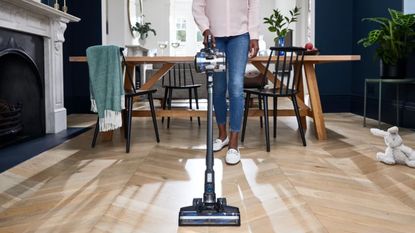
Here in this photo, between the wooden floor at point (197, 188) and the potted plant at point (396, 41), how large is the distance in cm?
104

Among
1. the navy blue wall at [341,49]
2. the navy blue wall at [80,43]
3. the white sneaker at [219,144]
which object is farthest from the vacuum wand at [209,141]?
the navy blue wall at [80,43]

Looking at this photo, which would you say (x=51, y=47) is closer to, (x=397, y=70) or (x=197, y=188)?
(x=197, y=188)

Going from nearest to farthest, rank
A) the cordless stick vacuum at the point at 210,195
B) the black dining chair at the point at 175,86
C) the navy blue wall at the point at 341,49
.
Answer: the cordless stick vacuum at the point at 210,195, the black dining chair at the point at 175,86, the navy blue wall at the point at 341,49

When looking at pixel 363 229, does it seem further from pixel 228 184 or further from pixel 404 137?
pixel 404 137

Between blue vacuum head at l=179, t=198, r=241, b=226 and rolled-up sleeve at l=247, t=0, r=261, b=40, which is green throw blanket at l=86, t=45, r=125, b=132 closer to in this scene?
rolled-up sleeve at l=247, t=0, r=261, b=40

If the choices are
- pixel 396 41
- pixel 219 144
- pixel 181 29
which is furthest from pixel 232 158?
pixel 181 29

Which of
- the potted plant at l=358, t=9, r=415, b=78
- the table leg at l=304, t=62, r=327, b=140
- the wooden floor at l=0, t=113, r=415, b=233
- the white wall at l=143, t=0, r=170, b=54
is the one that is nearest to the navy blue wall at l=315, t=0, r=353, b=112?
the potted plant at l=358, t=9, r=415, b=78

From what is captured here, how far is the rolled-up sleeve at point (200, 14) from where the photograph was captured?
237 centimetres

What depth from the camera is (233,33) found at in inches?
93.4

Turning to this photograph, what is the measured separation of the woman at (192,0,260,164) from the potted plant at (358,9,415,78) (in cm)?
185

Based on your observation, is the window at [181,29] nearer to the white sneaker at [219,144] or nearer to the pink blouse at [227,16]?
the white sneaker at [219,144]

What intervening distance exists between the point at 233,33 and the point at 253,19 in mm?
148

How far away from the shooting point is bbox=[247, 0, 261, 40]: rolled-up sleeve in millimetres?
2414

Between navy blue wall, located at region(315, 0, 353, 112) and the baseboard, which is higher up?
navy blue wall, located at region(315, 0, 353, 112)
